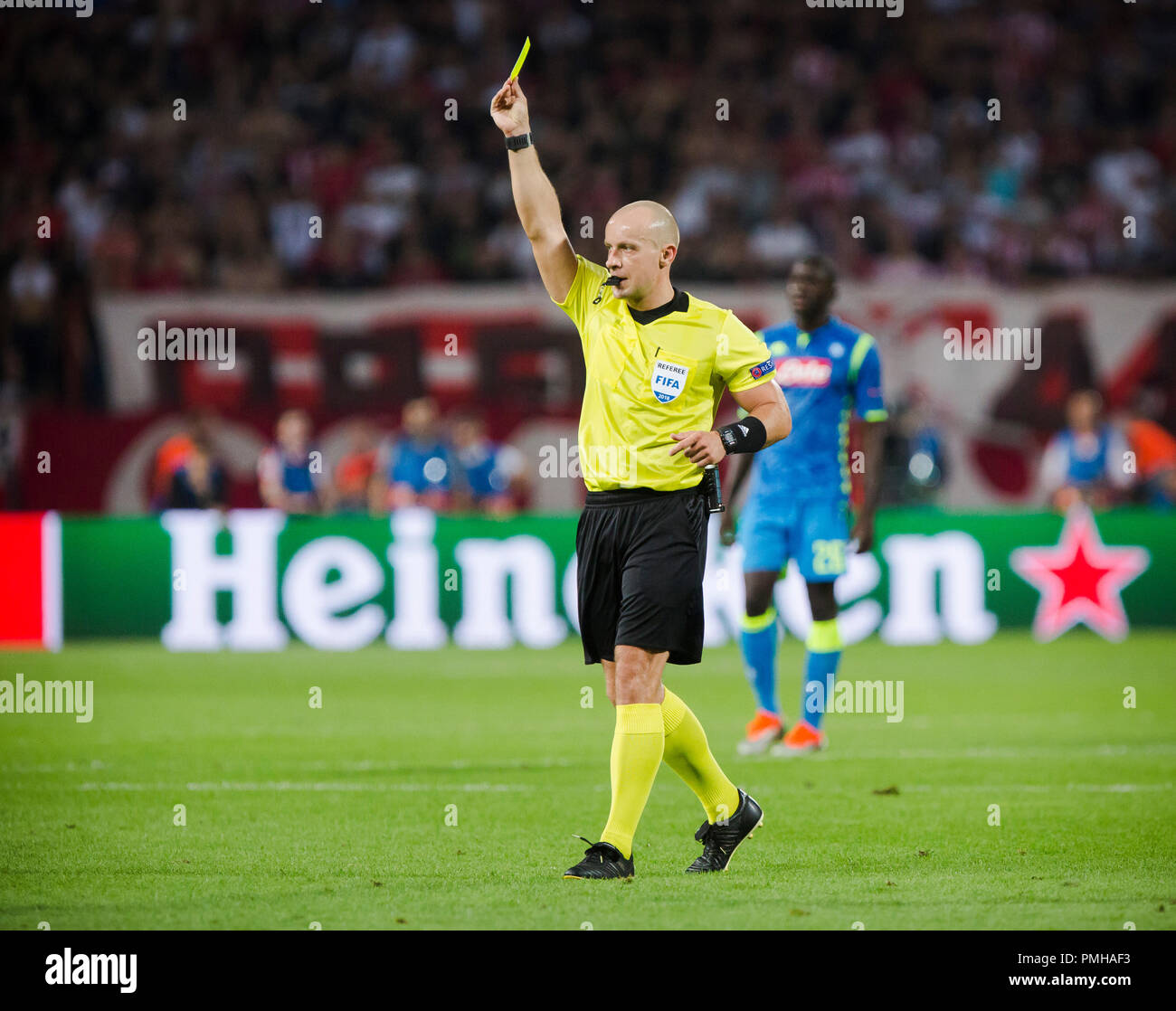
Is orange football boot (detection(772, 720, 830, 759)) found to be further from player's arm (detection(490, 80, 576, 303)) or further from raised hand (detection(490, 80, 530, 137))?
raised hand (detection(490, 80, 530, 137))

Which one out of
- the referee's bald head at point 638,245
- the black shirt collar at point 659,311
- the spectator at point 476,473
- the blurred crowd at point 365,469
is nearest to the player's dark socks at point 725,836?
the black shirt collar at point 659,311

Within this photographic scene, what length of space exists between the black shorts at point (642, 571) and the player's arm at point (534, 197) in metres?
0.83

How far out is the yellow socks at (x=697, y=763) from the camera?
6.42m

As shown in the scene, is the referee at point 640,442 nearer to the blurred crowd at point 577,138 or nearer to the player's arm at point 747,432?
the player's arm at point 747,432

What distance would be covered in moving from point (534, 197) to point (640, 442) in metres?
0.92

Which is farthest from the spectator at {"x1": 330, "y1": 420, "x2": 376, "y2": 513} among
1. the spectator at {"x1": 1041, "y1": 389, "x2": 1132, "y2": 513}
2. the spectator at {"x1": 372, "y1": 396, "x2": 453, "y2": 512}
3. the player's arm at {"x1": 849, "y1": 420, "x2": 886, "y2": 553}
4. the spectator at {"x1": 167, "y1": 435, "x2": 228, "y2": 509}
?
the player's arm at {"x1": 849, "y1": 420, "x2": 886, "y2": 553}

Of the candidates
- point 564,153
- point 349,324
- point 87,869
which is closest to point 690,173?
point 564,153

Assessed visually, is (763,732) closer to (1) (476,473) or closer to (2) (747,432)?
(2) (747,432)

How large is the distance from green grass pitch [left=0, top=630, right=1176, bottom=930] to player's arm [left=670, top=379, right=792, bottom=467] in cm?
146

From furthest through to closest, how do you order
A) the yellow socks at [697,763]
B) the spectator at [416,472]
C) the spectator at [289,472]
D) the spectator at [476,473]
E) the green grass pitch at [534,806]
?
1. the spectator at [476,473]
2. the spectator at [416,472]
3. the spectator at [289,472]
4. the yellow socks at [697,763]
5. the green grass pitch at [534,806]

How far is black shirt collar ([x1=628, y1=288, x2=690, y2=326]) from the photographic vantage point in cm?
630

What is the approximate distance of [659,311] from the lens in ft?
20.7
